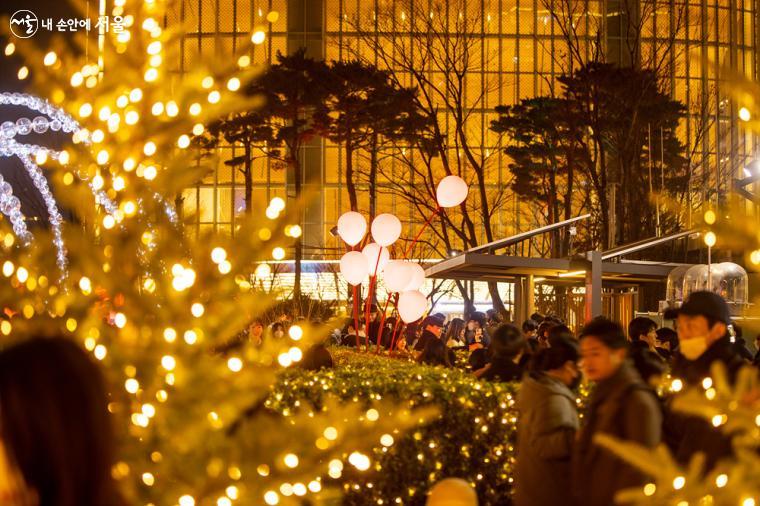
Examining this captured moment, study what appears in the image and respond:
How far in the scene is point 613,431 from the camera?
450 cm

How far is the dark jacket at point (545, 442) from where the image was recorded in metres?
5.20

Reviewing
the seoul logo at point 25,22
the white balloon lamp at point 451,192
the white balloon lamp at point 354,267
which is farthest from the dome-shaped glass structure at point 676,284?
the seoul logo at point 25,22

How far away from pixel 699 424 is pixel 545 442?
0.82 m

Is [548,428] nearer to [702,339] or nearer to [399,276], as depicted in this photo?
[702,339]

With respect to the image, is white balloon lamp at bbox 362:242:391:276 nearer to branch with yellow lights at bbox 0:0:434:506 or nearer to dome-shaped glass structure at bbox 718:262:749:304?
dome-shaped glass structure at bbox 718:262:749:304

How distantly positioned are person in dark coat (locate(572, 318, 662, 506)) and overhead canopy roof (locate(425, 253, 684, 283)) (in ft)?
30.9

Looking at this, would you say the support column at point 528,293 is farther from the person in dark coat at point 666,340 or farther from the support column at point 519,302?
the person in dark coat at point 666,340

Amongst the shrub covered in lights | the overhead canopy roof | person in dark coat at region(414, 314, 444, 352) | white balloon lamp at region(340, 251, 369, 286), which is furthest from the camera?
white balloon lamp at region(340, 251, 369, 286)

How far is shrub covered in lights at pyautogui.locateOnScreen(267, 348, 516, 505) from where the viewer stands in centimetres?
820

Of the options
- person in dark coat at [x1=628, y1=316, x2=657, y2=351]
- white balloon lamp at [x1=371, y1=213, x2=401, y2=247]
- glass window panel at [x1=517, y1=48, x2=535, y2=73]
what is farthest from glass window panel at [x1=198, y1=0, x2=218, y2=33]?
person in dark coat at [x1=628, y1=316, x2=657, y2=351]

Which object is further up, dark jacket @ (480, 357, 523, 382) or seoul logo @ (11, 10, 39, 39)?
seoul logo @ (11, 10, 39, 39)

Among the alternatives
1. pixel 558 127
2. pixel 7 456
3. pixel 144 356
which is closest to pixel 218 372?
pixel 144 356

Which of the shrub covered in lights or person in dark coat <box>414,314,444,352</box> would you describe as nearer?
the shrub covered in lights

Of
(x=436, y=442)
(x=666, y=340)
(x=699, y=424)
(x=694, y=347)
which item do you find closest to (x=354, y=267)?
(x=666, y=340)
